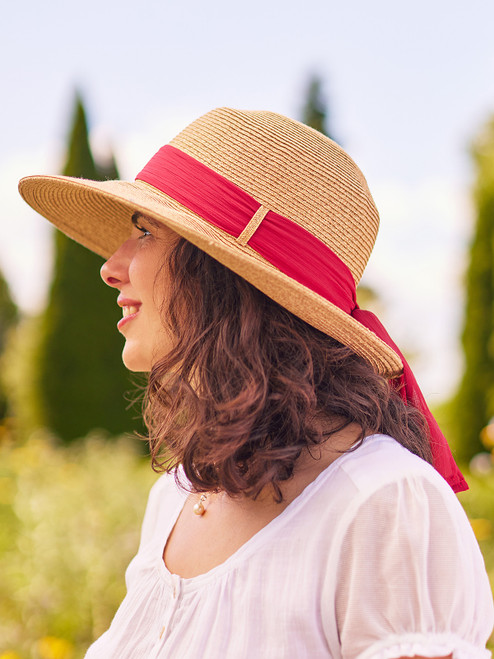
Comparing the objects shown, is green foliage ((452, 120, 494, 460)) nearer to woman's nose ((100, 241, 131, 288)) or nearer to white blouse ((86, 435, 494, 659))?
woman's nose ((100, 241, 131, 288))

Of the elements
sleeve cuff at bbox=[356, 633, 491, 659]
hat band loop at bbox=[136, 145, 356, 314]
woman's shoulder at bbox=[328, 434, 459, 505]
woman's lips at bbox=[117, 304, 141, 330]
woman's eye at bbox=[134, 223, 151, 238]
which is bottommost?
sleeve cuff at bbox=[356, 633, 491, 659]

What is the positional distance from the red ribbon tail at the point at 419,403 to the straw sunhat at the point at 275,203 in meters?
0.06

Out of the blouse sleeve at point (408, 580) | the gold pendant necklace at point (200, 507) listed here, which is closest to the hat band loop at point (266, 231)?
the blouse sleeve at point (408, 580)

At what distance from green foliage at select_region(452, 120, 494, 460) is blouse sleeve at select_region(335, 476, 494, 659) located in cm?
659

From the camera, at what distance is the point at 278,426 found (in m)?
1.23

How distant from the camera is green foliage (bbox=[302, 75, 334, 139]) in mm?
9141

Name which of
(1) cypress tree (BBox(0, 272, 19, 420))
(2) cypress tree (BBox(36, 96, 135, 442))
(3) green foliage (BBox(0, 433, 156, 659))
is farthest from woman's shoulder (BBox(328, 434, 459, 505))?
(1) cypress tree (BBox(0, 272, 19, 420))

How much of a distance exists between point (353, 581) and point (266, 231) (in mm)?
657

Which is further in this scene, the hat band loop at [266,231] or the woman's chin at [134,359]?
the woman's chin at [134,359]

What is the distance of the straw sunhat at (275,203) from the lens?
1.21 m

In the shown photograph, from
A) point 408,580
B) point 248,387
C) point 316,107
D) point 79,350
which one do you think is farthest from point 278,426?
point 316,107

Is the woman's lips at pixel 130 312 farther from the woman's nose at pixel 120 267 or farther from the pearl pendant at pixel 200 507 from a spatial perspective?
the pearl pendant at pixel 200 507

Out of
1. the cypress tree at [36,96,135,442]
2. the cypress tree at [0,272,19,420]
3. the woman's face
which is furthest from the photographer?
the cypress tree at [0,272,19,420]

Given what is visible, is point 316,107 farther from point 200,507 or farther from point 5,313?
point 200,507
